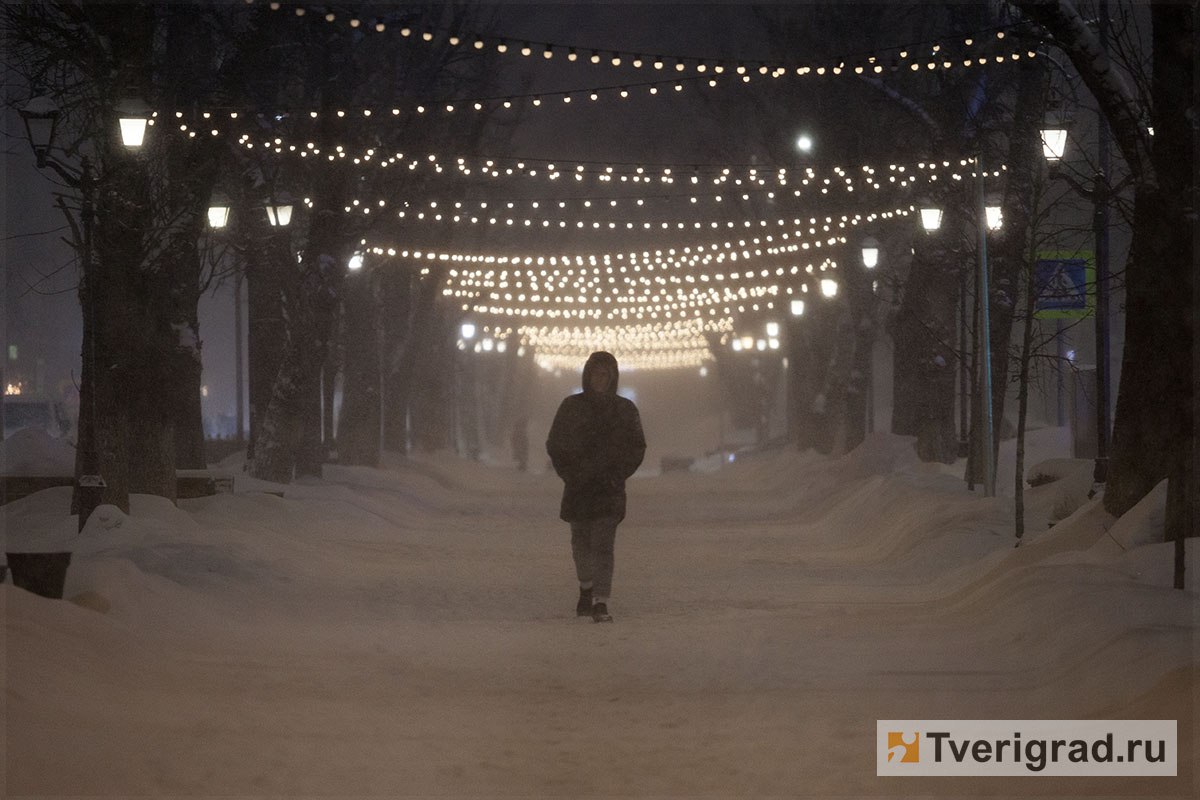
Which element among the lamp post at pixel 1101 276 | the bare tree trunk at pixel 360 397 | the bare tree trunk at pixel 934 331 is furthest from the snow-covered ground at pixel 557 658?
the bare tree trunk at pixel 360 397

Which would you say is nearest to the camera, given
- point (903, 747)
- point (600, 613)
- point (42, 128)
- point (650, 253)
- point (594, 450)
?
point (903, 747)

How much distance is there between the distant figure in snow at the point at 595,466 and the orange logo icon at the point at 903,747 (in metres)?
5.20

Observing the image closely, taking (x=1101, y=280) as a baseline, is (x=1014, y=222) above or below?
above

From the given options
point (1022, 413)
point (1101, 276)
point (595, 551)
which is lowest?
point (595, 551)

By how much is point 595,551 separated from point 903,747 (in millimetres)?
5657

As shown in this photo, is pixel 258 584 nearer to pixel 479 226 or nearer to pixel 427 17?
pixel 427 17

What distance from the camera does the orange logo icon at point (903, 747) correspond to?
25.7ft

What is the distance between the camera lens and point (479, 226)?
150 ft

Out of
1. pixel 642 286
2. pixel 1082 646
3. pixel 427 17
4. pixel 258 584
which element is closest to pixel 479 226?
pixel 642 286

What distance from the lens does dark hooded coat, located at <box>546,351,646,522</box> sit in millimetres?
13359

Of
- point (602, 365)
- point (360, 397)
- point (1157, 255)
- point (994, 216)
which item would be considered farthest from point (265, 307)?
point (1157, 255)

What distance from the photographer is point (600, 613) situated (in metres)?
13.2

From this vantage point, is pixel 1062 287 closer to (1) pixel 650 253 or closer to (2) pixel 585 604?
(2) pixel 585 604

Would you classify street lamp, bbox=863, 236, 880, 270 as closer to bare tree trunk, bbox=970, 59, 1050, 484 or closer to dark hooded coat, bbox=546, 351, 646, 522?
bare tree trunk, bbox=970, 59, 1050, 484
